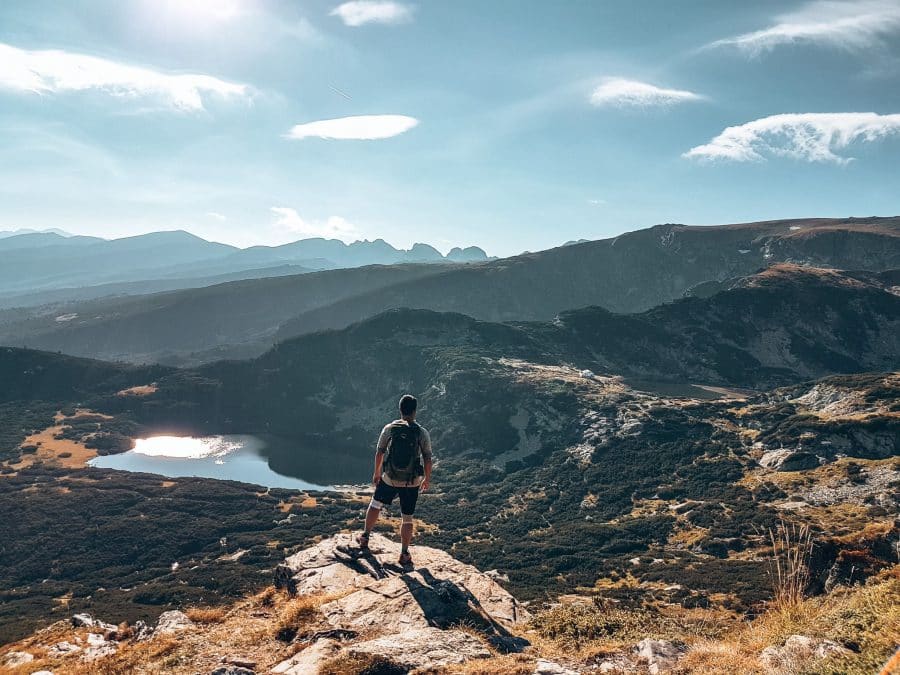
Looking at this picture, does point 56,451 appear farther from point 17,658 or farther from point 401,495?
point 401,495

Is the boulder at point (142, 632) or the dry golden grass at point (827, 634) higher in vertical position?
the dry golden grass at point (827, 634)

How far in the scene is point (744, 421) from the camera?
107 m

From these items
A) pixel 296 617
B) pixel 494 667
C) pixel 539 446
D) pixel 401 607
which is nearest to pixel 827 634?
pixel 494 667

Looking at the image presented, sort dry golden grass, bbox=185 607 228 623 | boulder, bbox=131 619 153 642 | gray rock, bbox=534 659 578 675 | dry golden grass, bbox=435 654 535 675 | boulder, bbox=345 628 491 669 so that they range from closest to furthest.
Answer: gray rock, bbox=534 659 578 675 → dry golden grass, bbox=435 654 535 675 → boulder, bbox=345 628 491 669 → dry golden grass, bbox=185 607 228 623 → boulder, bbox=131 619 153 642

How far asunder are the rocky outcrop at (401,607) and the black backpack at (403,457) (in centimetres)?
226

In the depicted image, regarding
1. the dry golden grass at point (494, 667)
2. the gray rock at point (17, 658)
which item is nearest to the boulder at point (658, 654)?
the dry golden grass at point (494, 667)

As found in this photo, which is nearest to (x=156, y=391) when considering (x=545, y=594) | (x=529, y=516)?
(x=529, y=516)

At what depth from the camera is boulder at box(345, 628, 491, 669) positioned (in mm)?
7906

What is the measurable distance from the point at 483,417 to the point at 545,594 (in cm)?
8279

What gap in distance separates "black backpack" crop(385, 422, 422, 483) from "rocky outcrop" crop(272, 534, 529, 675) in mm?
2265

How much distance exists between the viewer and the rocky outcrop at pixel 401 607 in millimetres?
8344

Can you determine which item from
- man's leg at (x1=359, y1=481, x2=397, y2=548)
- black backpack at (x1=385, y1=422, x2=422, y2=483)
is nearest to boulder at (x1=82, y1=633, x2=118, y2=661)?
man's leg at (x1=359, y1=481, x2=397, y2=548)

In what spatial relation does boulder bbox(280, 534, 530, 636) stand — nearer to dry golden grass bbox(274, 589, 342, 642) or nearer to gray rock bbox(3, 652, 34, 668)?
dry golden grass bbox(274, 589, 342, 642)

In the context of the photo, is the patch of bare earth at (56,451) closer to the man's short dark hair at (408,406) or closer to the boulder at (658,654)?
the man's short dark hair at (408,406)
